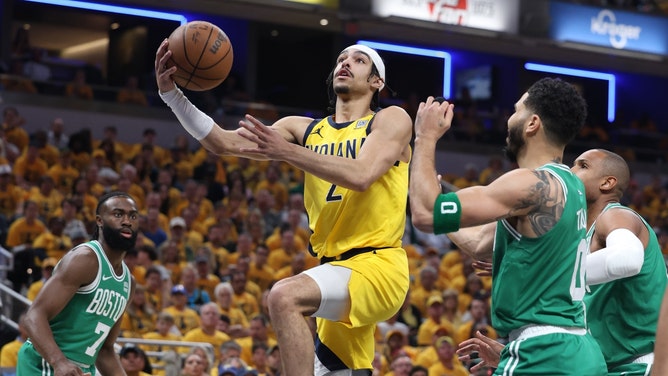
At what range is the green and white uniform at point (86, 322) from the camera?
6.67 metres

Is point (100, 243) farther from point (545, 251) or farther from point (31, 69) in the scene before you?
point (31, 69)

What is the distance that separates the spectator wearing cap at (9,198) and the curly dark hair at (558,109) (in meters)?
10.1

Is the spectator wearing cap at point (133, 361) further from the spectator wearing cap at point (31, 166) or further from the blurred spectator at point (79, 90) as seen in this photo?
the blurred spectator at point (79, 90)

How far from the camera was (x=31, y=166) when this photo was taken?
14.7 m

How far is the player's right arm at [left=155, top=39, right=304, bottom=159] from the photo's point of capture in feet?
18.9

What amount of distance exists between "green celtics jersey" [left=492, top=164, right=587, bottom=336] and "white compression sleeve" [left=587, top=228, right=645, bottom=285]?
44 cm

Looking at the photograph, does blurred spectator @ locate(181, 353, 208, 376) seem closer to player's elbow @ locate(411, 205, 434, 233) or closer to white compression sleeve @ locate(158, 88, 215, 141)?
white compression sleeve @ locate(158, 88, 215, 141)

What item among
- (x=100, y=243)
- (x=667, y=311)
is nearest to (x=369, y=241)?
(x=100, y=243)

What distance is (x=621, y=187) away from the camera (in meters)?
A: 5.52

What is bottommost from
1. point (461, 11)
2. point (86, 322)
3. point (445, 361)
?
point (445, 361)

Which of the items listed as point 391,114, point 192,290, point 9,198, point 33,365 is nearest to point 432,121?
point 391,114

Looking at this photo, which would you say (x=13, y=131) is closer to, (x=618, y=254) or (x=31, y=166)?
(x=31, y=166)

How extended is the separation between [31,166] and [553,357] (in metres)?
11.6

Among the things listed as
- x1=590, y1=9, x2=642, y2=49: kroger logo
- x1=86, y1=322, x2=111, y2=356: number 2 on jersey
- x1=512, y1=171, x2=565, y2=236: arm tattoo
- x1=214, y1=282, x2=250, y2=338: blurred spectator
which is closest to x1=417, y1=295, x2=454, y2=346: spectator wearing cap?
x1=214, y1=282, x2=250, y2=338: blurred spectator
